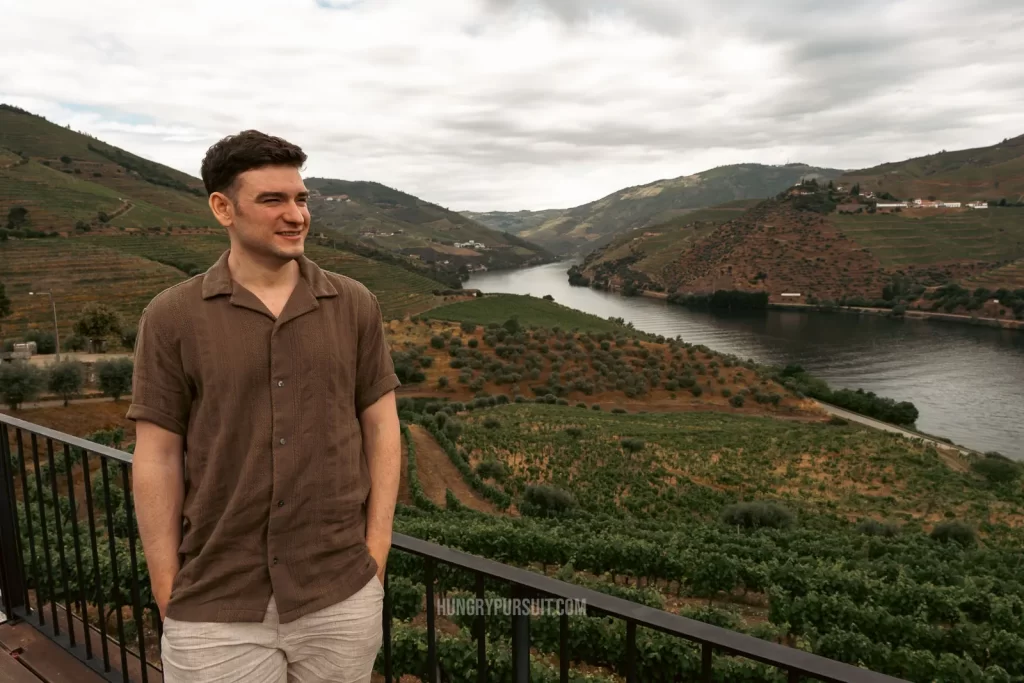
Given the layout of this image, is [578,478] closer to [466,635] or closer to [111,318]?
[466,635]

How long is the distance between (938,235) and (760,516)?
99122mm

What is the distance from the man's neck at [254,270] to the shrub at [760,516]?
16888 millimetres

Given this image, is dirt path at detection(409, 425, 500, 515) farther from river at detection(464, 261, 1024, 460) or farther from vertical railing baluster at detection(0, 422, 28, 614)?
river at detection(464, 261, 1024, 460)

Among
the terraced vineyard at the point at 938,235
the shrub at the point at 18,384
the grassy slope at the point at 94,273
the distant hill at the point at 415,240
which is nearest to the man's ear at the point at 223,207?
the shrub at the point at 18,384

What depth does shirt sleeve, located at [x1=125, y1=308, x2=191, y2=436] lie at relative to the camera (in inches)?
59.7

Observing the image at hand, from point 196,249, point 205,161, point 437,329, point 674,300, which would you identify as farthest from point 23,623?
point 674,300

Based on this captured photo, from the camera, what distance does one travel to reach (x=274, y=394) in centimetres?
153

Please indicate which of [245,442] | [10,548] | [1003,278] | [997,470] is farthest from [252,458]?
[1003,278]

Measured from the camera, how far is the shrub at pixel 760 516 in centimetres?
1653

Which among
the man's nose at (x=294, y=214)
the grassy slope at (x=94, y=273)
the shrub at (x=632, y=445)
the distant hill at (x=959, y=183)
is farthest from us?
the distant hill at (x=959, y=183)

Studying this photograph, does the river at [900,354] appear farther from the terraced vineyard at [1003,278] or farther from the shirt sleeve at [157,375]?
the shirt sleeve at [157,375]

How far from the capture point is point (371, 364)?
179 cm

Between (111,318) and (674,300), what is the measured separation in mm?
79384

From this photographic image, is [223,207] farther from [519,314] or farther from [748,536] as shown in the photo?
[519,314]
